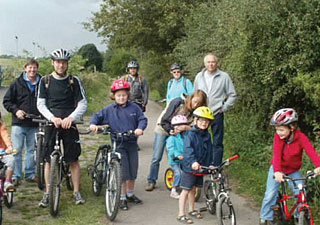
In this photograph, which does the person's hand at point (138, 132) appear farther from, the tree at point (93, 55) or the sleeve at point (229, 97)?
the tree at point (93, 55)

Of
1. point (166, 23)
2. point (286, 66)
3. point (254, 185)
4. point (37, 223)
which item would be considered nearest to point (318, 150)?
point (254, 185)

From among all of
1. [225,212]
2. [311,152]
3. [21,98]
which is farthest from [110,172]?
[311,152]

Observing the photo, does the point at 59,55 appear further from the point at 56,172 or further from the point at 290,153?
the point at 290,153

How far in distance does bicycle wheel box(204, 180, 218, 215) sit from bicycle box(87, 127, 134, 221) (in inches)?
48.1

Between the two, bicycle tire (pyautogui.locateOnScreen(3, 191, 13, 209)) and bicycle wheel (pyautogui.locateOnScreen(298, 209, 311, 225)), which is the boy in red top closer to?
bicycle wheel (pyautogui.locateOnScreen(298, 209, 311, 225))

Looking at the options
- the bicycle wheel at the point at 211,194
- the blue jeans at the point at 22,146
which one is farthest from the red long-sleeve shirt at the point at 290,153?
the blue jeans at the point at 22,146

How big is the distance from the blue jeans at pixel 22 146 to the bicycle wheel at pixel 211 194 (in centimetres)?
325

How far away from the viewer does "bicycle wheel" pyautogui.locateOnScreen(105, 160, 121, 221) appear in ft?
19.7

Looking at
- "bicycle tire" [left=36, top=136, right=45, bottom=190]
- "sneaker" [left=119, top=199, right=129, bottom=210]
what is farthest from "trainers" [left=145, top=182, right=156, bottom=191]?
"bicycle tire" [left=36, top=136, right=45, bottom=190]

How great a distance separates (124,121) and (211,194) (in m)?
1.63

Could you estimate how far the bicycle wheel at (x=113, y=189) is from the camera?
6.02m

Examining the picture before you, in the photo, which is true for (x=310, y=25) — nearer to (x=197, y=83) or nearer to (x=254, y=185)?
(x=197, y=83)

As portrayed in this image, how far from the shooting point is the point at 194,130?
5922mm

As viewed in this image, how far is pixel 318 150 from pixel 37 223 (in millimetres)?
4466
